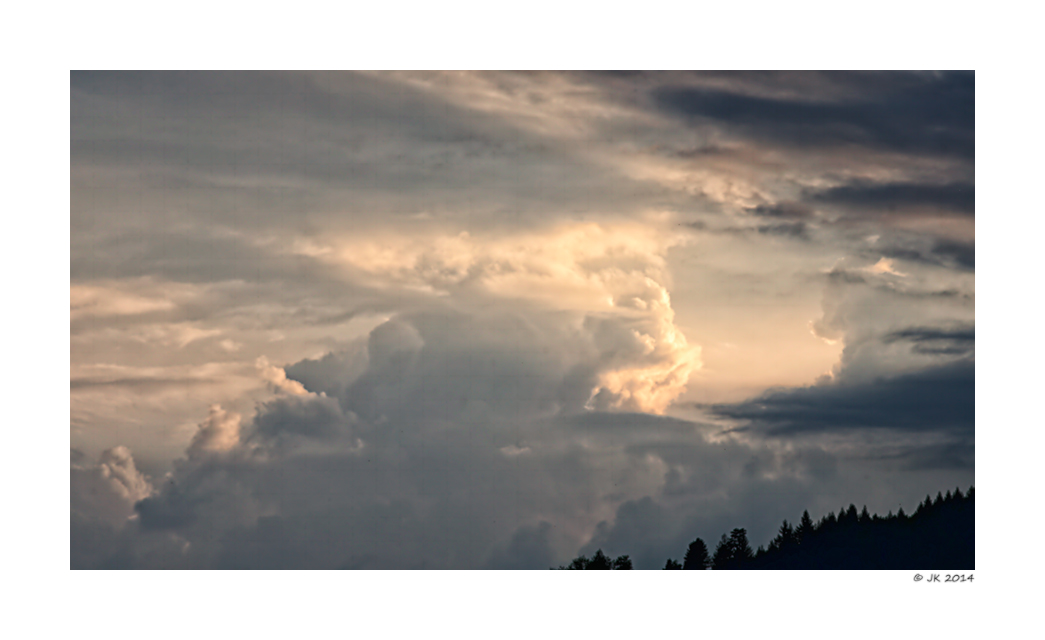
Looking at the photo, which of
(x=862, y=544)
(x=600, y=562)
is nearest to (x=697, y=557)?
(x=600, y=562)

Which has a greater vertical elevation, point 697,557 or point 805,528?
point 805,528

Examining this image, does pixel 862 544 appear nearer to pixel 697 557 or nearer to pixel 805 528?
pixel 805 528

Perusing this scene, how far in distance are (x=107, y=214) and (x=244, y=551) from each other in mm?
15900

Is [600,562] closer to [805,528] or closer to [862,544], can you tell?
[805,528]

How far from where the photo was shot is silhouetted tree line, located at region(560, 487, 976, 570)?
30859 mm

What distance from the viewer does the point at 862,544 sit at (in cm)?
3188

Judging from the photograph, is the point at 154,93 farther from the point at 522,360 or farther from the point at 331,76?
the point at 522,360

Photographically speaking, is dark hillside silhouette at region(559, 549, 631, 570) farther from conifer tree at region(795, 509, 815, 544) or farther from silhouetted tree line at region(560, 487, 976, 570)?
conifer tree at region(795, 509, 815, 544)

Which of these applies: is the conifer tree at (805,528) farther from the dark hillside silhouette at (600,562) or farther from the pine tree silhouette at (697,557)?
the dark hillside silhouette at (600,562)

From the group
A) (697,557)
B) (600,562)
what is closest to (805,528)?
(697,557)

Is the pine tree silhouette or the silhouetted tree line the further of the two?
the pine tree silhouette

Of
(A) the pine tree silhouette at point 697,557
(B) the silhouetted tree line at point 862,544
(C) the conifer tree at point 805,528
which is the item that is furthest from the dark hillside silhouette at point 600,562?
(C) the conifer tree at point 805,528

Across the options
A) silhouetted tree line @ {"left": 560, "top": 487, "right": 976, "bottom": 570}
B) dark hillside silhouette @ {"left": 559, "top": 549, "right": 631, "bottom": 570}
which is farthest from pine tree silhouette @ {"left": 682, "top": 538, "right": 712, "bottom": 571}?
dark hillside silhouette @ {"left": 559, "top": 549, "right": 631, "bottom": 570}
